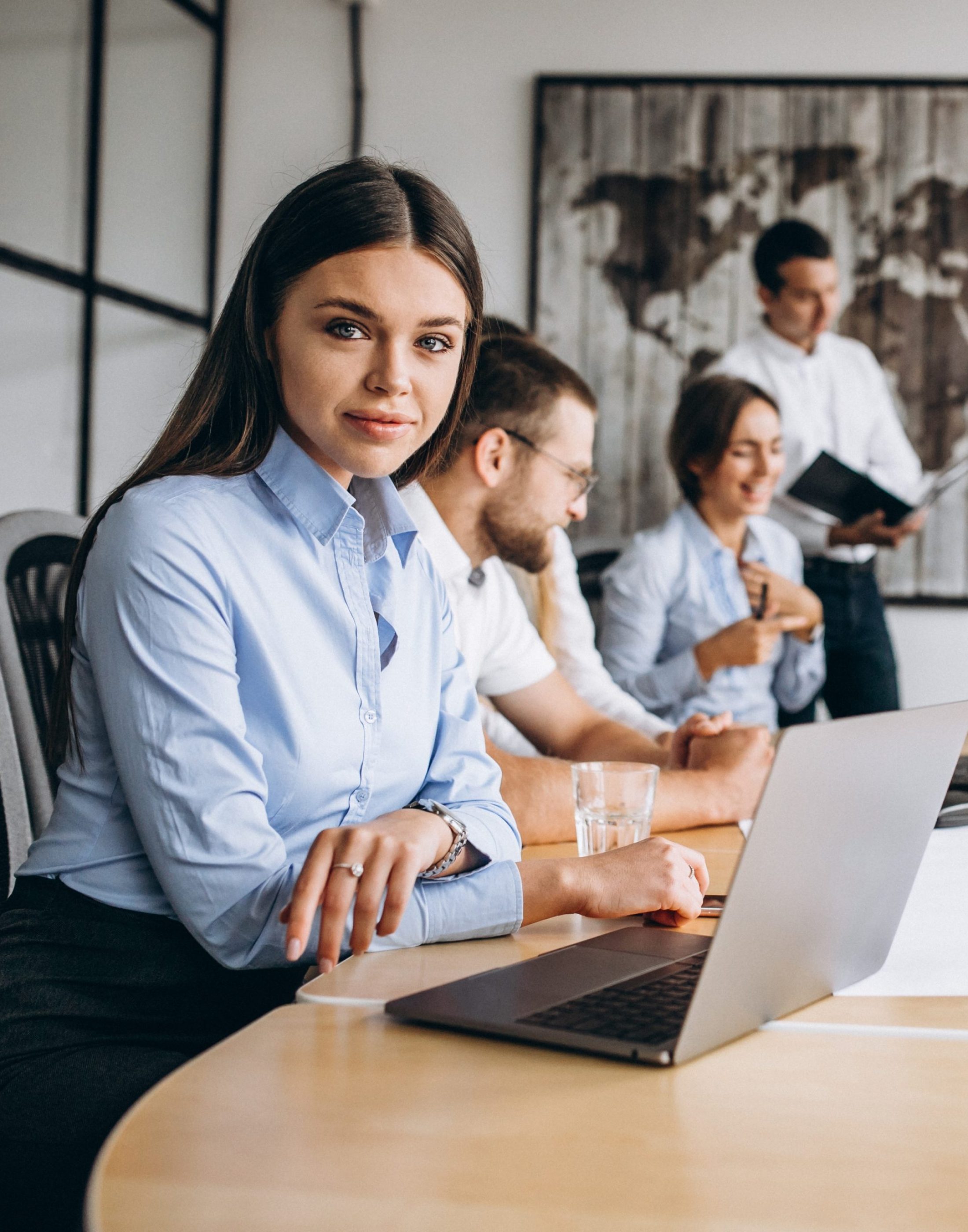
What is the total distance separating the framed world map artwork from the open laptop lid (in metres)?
2.89

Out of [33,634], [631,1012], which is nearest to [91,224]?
[33,634]

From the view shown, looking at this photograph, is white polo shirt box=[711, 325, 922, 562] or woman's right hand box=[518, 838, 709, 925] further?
white polo shirt box=[711, 325, 922, 562]

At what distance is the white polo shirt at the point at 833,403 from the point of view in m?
3.50

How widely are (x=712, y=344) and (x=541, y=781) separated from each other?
254 centimetres

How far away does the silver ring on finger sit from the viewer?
0.82 metres

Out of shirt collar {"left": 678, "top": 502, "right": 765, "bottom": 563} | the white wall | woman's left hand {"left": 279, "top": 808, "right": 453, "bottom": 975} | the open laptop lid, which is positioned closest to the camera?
the open laptop lid

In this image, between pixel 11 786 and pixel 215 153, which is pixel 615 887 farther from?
pixel 215 153

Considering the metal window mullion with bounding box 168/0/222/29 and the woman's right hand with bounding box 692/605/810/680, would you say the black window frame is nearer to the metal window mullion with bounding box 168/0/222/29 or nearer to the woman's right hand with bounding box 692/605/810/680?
the metal window mullion with bounding box 168/0/222/29

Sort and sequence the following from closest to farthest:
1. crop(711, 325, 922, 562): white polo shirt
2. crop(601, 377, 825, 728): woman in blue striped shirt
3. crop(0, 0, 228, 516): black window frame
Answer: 1. crop(601, 377, 825, 728): woman in blue striped shirt
2. crop(0, 0, 228, 516): black window frame
3. crop(711, 325, 922, 562): white polo shirt

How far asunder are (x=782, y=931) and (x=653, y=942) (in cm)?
22

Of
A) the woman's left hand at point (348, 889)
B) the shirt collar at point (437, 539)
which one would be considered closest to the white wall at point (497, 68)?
the shirt collar at point (437, 539)

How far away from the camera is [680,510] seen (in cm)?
290

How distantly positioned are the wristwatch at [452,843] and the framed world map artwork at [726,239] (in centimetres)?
272

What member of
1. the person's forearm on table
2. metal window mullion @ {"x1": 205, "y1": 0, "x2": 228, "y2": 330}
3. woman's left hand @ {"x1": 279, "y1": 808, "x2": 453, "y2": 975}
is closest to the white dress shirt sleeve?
the person's forearm on table
